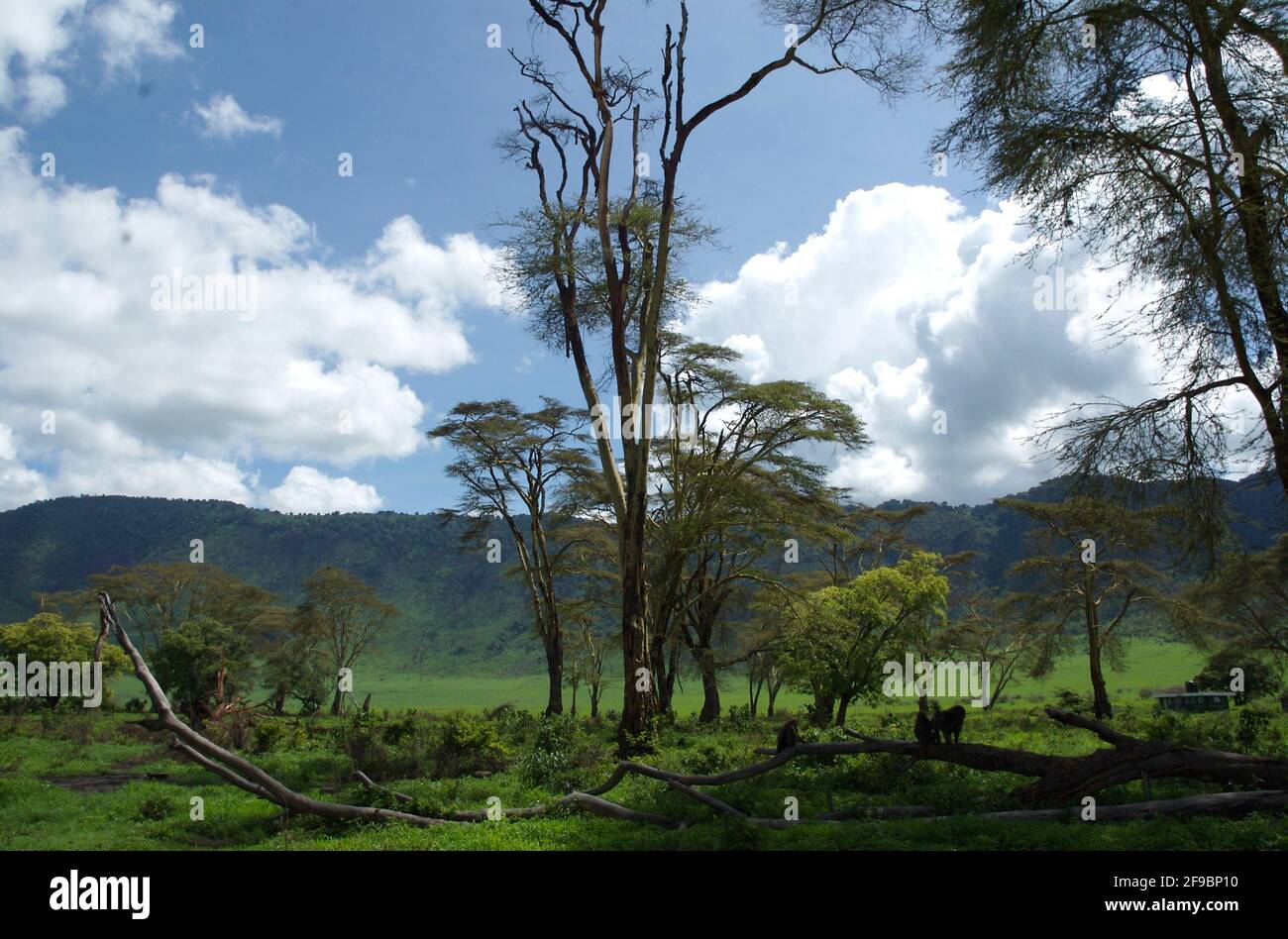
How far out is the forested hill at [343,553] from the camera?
107250mm

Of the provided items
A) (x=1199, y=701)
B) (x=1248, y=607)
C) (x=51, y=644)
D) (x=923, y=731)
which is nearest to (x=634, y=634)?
(x=923, y=731)

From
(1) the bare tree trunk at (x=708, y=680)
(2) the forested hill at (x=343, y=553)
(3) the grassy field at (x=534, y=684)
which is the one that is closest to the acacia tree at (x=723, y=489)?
(1) the bare tree trunk at (x=708, y=680)

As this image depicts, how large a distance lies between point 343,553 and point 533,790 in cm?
12953

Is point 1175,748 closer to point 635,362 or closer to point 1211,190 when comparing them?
point 1211,190

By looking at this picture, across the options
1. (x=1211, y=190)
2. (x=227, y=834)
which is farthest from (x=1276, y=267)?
(x=227, y=834)

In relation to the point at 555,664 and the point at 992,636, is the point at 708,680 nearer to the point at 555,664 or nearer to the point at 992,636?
the point at 555,664

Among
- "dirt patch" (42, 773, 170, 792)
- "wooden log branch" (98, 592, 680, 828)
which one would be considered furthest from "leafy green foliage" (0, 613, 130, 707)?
"wooden log branch" (98, 592, 680, 828)

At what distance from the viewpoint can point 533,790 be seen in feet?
37.3

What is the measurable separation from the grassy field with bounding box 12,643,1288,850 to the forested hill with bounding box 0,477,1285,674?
85719mm

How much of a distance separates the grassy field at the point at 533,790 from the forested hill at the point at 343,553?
85.7 metres

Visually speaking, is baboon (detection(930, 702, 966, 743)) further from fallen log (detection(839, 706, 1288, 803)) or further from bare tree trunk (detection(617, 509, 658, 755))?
bare tree trunk (detection(617, 509, 658, 755))

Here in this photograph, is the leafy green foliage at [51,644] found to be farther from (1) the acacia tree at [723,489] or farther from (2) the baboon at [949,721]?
(2) the baboon at [949,721]

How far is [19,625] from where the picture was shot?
3272cm
